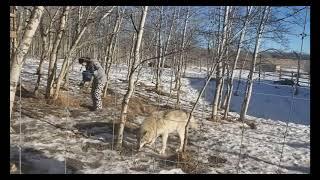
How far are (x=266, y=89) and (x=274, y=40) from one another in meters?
15.8

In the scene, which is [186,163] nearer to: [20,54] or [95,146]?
[95,146]

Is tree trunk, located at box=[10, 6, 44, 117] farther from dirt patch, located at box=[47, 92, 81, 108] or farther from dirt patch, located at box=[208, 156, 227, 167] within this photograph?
dirt patch, located at box=[47, 92, 81, 108]

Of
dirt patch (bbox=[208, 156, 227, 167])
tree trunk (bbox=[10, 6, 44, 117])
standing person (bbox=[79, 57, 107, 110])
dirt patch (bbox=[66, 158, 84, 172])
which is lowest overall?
dirt patch (bbox=[208, 156, 227, 167])

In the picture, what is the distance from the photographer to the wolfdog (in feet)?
29.2

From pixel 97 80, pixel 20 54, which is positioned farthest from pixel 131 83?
pixel 97 80

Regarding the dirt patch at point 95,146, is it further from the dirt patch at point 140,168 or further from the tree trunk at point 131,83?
the dirt patch at point 140,168

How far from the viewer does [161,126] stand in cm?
921

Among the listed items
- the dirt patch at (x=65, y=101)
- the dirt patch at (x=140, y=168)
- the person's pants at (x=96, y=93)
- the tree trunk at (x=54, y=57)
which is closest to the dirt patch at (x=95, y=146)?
the dirt patch at (x=140, y=168)

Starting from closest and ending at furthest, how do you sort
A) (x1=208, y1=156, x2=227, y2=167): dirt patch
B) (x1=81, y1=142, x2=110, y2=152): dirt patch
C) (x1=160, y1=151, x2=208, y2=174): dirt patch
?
(x1=160, y1=151, x2=208, y2=174): dirt patch < (x1=208, y1=156, x2=227, y2=167): dirt patch < (x1=81, y1=142, x2=110, y2=152): dirt patch

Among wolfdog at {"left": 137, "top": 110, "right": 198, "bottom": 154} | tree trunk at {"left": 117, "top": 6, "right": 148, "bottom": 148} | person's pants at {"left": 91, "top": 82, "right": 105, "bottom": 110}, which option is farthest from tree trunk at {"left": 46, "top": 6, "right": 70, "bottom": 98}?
tree trunk at {"left": 117, "top": 6, "right": 148, "bottom": 148}

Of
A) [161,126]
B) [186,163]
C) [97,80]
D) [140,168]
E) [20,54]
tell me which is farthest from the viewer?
[97,80]

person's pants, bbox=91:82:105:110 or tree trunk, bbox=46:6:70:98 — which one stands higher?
tree trunk, bbox=46:6:70:98
